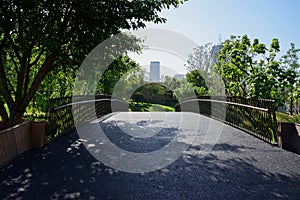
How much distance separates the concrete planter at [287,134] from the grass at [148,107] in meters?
26.0

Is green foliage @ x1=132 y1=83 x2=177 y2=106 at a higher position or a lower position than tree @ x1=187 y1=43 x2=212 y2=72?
lower

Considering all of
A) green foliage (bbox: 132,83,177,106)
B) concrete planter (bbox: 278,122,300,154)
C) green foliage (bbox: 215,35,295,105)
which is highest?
green foliage (bbox: 215,35,295,105)

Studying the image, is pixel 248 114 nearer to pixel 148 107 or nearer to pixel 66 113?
pixel 66 113

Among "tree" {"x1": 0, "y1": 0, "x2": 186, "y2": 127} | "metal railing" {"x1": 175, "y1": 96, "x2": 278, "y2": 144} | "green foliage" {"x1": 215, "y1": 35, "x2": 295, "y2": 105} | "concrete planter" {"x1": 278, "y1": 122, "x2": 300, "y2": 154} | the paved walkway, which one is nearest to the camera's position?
the paved walkway

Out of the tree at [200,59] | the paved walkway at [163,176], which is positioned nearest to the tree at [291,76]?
the paved walkway at [163,176]

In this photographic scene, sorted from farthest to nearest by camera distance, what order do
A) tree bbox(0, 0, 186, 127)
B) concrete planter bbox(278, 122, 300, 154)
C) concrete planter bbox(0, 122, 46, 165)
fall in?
tree bbox(0, 0, 186, 127) < concrete planter bbox(278, 122, 300, 154) < concrete planter bbox(0, 122, 46, 165)

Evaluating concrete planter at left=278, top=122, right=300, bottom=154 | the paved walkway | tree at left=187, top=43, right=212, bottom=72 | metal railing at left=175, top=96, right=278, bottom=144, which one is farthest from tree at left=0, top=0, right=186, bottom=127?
tree at left=187, top=43, right=212, bottom=72

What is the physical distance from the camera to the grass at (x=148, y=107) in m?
31.7

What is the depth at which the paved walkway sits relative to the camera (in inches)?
118

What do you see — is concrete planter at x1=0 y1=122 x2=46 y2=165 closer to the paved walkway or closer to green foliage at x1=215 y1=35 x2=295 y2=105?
the paved walkway

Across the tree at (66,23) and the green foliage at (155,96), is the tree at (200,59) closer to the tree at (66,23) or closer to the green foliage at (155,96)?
the green foliage at (155,96)

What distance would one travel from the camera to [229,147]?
17.7ft

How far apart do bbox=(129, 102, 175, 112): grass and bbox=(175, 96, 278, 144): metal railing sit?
1999 centimetres

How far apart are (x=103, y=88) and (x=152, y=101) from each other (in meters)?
19.7
